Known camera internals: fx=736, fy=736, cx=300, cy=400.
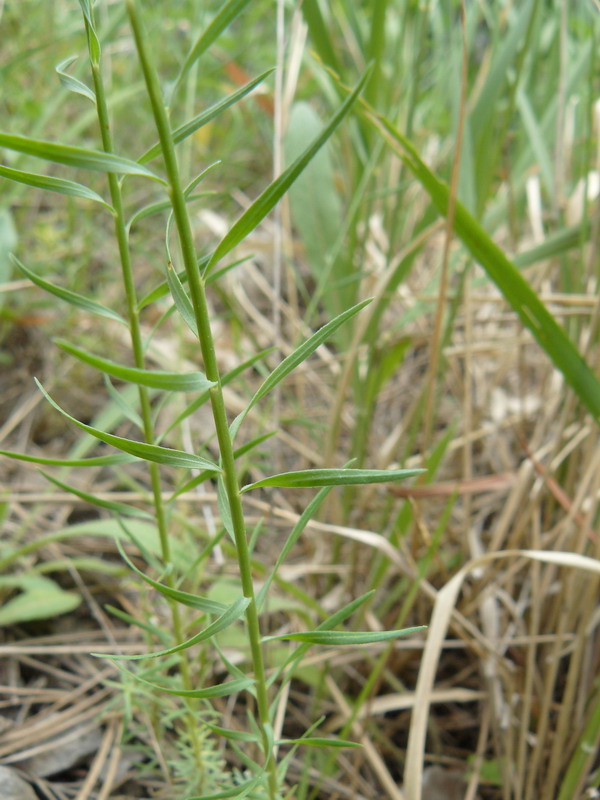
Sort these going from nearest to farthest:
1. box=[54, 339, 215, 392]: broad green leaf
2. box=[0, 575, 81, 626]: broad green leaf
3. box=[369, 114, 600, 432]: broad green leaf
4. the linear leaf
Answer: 1. box=[54, 339, 215, 392]: broad green leaf
2. the linear leaf
3. box=[369, 114, 600, 432]: broad green leaf
4. box=[0, 575, 81, 626]: broad green leaf

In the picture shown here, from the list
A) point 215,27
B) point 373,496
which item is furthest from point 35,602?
point 215,27

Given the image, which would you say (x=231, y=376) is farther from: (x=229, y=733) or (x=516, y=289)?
(x=516, y=289)

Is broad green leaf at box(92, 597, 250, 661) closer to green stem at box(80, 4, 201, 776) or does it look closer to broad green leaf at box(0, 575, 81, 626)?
A: green stem at box(80, 4, 201, 776)

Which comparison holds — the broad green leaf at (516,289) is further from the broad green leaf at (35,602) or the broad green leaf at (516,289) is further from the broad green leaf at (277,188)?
the broad green leaf at (35,602)

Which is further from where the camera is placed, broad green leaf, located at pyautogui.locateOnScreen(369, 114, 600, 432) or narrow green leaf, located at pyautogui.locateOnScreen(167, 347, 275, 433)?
broad green leaf, located at pyautogui.locateOnScreen(369, 114, 600, 432)

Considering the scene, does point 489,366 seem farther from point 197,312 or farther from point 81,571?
point 197,312

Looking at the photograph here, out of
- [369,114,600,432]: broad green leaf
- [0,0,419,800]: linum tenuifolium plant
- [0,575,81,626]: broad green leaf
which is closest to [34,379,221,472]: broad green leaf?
[0,0,419,800]: linum tenuifolium plant

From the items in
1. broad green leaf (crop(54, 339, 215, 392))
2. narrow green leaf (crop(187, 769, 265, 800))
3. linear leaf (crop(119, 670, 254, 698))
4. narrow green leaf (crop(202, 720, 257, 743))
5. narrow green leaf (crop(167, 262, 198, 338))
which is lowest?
narrow green leaf (crop(187, 769, 265, 800))

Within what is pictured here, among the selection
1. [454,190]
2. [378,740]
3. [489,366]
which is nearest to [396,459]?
[489,366]
